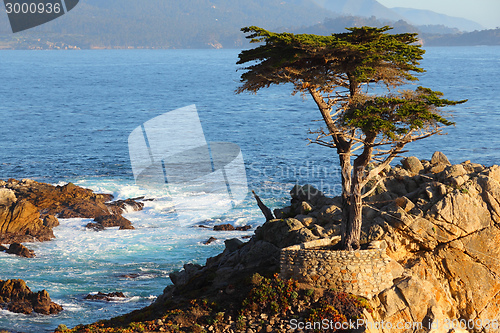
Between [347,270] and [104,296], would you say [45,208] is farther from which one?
[347,270]

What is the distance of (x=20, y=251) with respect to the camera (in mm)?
37406

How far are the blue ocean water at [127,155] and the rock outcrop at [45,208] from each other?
4.05 feet

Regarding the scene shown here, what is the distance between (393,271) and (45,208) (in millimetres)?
33102

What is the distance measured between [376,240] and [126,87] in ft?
438

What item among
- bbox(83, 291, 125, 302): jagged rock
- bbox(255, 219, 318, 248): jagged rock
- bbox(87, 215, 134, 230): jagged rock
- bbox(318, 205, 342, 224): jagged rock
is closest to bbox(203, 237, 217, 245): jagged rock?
bbox(87, 215, 134, 230): jagged rock

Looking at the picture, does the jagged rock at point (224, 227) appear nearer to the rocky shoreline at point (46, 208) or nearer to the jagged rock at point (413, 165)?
the rocky shoreline at point (46, 208)

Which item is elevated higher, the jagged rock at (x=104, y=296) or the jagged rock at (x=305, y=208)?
the jagged rock at (x=305, y=208)

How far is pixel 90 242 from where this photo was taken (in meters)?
40.3

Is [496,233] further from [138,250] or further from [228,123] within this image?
[228,123]

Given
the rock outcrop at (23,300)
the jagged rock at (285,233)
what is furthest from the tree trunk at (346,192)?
the rock outcrop at (23,300)

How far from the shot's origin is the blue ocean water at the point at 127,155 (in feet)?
112

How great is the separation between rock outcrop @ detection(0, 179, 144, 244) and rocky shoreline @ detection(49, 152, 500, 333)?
62.4 feet

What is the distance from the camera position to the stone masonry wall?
67.2 ft

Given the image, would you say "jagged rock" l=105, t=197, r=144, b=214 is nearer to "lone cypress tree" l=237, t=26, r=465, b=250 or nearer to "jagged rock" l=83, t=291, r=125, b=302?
"jagged rock" l=83, t=291, r=125, b=302
